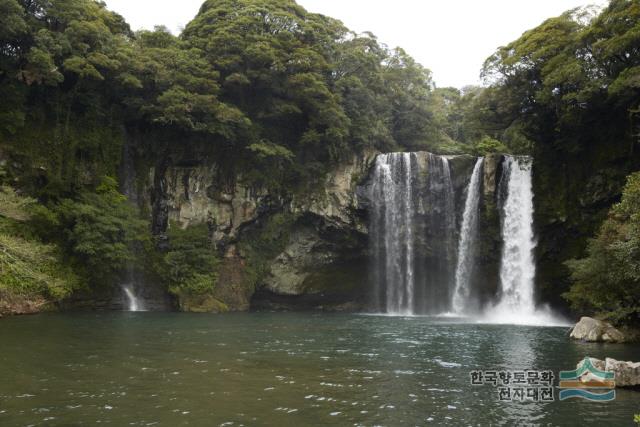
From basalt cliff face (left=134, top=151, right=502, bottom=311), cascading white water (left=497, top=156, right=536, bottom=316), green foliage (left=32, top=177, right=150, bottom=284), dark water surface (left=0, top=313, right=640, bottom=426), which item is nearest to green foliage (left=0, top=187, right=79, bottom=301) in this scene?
green foliage (left=32, top=177, right=150, bottom=284)

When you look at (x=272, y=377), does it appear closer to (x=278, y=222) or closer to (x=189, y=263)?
(x=189, y=263)

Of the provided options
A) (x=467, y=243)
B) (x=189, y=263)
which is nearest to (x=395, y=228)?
(x=467, y=243)

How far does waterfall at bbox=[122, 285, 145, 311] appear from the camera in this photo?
28.8 metres

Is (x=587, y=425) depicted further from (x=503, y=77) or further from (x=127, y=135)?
(x=127, y=135)

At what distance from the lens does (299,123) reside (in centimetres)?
3381

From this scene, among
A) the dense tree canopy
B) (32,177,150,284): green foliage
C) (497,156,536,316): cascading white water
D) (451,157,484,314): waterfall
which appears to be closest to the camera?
the dense tree canopy

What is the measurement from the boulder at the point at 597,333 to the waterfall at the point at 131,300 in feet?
72.4

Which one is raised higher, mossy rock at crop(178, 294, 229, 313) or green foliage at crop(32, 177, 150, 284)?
green foliage at crop(32, 177, 150, 284)

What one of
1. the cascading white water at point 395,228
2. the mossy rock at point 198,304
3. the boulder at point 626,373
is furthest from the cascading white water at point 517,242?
the boulder at point 626,373

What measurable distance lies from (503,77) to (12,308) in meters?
27.3

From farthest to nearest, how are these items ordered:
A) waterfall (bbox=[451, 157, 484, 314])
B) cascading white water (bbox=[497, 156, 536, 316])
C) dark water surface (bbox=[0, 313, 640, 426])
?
waterfall (bbox=[451, 157, 484, 314]) → cascading white water (bbox=[497, 156, 536, 316]) → dark water surface (bbox=[0, 313, 640, 426])

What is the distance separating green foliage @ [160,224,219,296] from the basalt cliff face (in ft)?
2.46

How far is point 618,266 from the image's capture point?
50.1 feet

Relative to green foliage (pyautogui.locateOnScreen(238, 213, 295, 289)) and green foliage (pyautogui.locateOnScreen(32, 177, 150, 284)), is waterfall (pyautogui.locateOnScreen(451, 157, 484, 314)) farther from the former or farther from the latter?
green foliage (pyautogui.locateOnScreen(32, 177, 150, 284))
